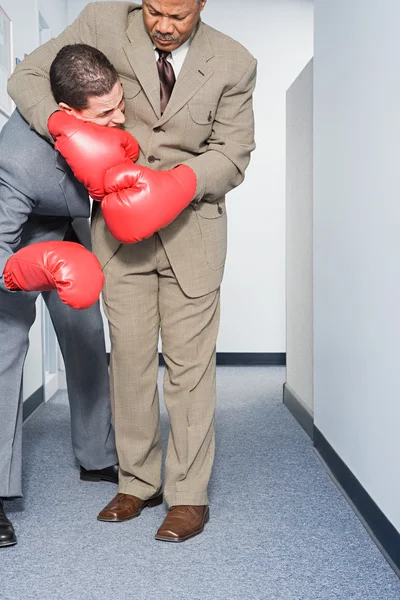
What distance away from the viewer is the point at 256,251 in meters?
4.49

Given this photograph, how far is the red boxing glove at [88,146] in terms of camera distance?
1.53m

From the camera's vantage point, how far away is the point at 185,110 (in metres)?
1.68

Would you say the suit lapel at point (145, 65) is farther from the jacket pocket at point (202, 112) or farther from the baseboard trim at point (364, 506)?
the baseboard trim at point (364, 506)

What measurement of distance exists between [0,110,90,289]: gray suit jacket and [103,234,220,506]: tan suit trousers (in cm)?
19

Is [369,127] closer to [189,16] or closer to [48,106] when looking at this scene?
[189,16]

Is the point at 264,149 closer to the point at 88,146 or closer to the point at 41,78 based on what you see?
the point at 41,78

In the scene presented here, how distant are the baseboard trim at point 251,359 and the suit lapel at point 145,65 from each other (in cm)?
299

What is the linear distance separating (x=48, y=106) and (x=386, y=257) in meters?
0.85

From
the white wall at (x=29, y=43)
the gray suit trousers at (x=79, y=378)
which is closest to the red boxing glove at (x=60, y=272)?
the gray suit trousers at (x=79, y=378)

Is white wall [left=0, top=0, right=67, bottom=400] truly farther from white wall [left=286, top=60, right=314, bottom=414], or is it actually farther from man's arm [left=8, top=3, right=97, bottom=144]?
white wall [left=286, top=60, right=314, bottom=414]

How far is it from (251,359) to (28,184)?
3072 mm

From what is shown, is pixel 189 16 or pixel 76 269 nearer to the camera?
pixel 76 269

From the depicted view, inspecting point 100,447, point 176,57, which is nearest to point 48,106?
point 176,57

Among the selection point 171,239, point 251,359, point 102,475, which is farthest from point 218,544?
point 251,359
